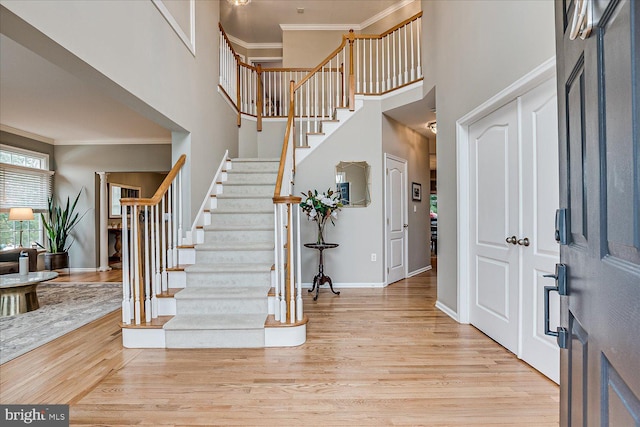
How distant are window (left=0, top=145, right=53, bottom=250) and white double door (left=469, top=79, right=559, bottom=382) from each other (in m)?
7.17

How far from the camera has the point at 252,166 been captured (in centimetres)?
485

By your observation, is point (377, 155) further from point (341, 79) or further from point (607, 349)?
point (607, 349)

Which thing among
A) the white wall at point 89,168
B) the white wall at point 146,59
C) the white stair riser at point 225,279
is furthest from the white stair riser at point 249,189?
the white wall at point 89,168

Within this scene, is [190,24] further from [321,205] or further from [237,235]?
[321,205]

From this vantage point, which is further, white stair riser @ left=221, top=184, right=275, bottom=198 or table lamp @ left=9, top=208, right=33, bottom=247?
table lamp @ left=9, top=208, right=33, bottom=247

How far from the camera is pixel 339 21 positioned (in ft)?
21.2

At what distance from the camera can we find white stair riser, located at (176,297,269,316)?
292 centimetres

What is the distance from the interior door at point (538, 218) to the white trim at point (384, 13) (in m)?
4.68

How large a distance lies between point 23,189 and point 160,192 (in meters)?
4.85

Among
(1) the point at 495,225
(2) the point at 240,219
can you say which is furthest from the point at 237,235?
(1) the point at 495,225

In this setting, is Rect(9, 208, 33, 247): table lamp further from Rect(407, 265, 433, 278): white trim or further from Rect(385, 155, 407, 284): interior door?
Rect(407, 265, 433, 278): white trim

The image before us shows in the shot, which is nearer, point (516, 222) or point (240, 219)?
point (516, 222)

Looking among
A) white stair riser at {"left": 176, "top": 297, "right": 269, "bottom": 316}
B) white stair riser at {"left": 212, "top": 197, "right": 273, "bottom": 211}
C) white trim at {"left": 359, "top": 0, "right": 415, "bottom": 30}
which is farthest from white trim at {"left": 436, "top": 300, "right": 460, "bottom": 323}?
white trim at {"left": 359, "top": 0, "right": 415, "bottom": 30}
